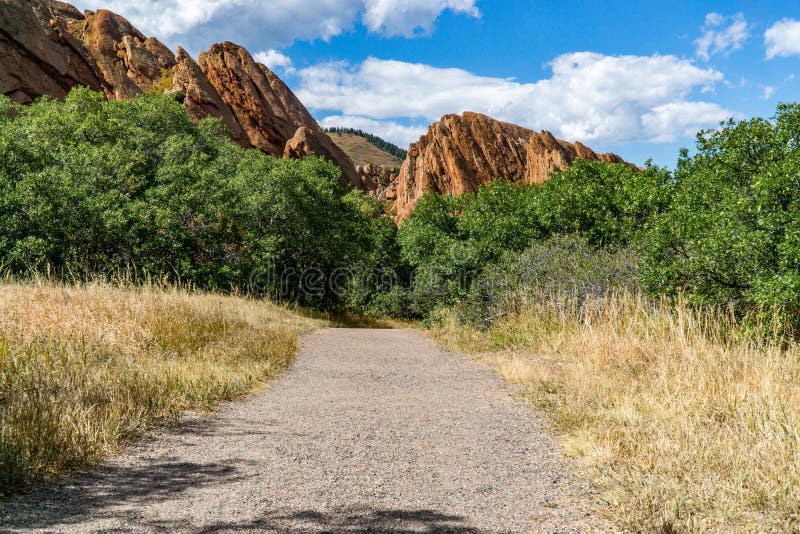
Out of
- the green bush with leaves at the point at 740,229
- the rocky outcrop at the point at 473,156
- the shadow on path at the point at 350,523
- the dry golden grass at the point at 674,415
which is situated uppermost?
the rocky outcrop at the point at 473,156

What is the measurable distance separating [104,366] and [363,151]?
140 m

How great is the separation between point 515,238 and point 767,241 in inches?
394

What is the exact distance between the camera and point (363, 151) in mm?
142500

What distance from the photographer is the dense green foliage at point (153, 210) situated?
607 inches

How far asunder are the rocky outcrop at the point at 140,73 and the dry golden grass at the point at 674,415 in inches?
1404

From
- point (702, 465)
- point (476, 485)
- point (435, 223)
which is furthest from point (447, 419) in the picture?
point (435, 223)

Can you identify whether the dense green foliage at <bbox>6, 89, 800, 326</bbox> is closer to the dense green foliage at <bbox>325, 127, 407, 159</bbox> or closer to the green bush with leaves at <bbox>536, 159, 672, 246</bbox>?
the green bush with leaves at <bbox>536, 159, 672, 246</bbox>

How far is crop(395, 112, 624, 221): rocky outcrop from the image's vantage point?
2196 inches

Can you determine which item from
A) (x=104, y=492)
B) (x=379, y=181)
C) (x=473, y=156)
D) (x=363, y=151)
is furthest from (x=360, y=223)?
(x=363, y=151)

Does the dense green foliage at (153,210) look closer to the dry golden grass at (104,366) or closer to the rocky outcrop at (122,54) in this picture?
the dry golden grass at (104,366)

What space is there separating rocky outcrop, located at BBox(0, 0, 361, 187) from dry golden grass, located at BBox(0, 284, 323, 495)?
33452 mm

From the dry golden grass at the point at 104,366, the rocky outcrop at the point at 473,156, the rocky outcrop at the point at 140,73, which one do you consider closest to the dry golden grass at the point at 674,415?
the dry golden grass at the point at 104,366

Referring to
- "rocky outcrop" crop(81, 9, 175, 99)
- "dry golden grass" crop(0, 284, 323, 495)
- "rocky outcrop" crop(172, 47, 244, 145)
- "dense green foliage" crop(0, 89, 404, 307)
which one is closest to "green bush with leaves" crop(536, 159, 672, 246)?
"dry golden grass" crop(0, 284, 323, 495)

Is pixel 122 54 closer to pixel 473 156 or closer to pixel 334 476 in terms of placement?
pixel 473 156
